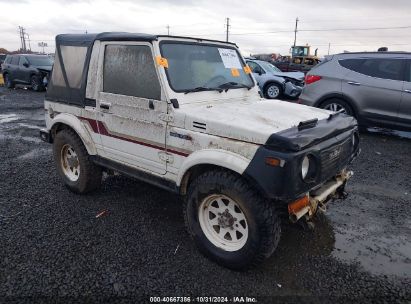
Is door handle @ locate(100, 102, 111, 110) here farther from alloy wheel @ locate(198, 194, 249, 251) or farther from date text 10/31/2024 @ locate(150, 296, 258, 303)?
date text 10/31/2024 @ locate(150, 296, 258, 303)

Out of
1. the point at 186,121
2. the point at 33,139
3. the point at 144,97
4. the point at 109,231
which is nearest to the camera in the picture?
the point at 186,121

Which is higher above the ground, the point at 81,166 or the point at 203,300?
the point at 81,166

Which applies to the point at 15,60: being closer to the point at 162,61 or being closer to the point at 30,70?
the point at 30,70

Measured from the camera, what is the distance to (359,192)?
489cm

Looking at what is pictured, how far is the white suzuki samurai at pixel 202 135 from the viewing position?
→ 2816mm

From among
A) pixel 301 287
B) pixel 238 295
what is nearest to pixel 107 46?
pixel 238 295

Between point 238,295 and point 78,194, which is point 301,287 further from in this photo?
point 78,194

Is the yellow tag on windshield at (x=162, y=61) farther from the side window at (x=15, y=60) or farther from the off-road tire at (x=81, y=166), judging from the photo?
the side window at (x=15, y=60)

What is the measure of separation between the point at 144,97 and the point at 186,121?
615mm

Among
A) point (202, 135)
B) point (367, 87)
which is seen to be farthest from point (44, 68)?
point (202, 135)

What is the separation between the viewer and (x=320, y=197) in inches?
123

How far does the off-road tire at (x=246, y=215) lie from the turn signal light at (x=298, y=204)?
13cm

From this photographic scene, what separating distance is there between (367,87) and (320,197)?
211 inches

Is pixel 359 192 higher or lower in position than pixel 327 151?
lower
